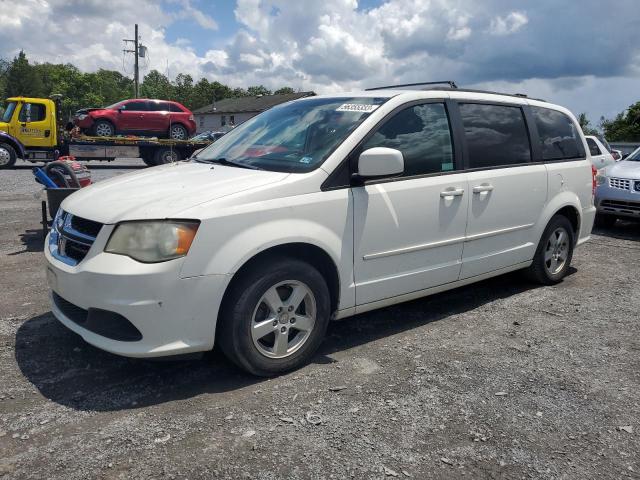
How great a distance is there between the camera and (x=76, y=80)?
9494cm

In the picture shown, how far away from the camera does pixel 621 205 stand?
8.82m

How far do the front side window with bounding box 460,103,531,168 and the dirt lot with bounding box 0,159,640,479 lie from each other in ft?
4.41

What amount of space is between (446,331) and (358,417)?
1548 mm

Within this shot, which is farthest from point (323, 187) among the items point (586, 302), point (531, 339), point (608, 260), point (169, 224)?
point (608, 260)

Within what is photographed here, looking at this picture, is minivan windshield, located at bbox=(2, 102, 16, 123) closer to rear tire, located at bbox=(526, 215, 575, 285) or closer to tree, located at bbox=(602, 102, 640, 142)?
rear tire, located at bbox=(526, 215, 575, 285)

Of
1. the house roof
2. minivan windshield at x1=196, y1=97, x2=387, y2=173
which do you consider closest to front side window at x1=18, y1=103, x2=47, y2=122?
minivan windshield at x1=196, y1=97, x2=387, y2=173

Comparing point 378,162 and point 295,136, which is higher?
point 295,136

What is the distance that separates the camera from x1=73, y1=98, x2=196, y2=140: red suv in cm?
2062

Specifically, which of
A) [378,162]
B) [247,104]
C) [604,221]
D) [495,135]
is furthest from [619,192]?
[247,104]

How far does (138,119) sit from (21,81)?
76.5 metres

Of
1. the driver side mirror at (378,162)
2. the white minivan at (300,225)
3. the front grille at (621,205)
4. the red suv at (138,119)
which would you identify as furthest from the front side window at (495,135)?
the red suv at (138,119)

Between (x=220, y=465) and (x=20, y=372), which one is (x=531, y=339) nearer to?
(x=220, y=465)

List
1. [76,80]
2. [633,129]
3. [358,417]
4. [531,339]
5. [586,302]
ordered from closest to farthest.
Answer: [358,417] → [531,339] → [586,302] → [633,129] → [76,80]

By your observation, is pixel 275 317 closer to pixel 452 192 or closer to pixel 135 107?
pixel 452 192
